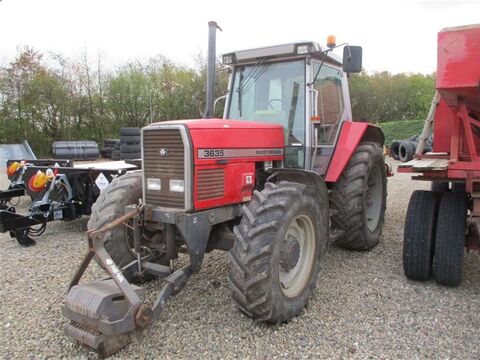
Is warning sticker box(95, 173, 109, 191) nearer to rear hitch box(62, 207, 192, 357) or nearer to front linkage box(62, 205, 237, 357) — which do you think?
front linkage box(62, 205, 237, 357)

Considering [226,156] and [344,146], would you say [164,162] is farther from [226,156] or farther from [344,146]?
[344,146]

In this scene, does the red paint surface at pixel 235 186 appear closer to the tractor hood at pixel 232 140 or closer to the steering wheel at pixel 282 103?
the tractor hood at pixel 232 140

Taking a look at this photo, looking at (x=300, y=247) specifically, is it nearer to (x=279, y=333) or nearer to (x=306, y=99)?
(x=279, y=333)

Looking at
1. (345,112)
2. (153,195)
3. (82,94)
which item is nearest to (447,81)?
(345,112)

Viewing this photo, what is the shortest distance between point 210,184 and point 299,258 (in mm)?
985

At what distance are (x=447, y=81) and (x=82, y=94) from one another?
717 inches

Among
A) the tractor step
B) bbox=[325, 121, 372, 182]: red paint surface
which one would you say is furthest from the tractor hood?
the tractor step

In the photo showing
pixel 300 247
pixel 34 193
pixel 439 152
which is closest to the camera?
pixel 300 247

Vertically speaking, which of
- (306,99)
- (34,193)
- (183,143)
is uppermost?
(306,99)

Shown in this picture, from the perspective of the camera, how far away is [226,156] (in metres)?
3.56

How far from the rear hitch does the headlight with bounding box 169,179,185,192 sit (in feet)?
2.06

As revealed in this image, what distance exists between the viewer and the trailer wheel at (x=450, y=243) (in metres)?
3.96

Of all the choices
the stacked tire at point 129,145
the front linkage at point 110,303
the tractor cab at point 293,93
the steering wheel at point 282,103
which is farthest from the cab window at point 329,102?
the stacked tire at point 129,145

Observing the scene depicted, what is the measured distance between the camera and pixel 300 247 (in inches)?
144
